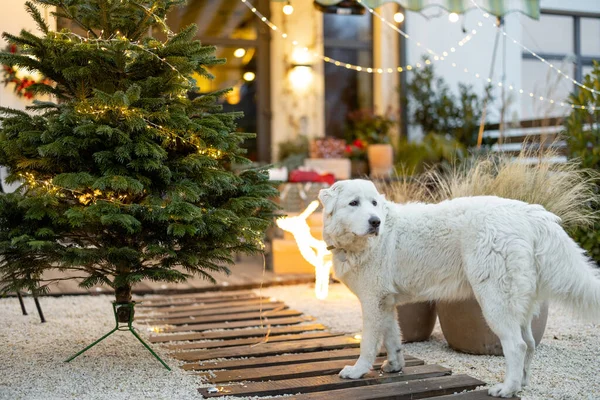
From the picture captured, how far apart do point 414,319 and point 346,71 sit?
7.43 metres

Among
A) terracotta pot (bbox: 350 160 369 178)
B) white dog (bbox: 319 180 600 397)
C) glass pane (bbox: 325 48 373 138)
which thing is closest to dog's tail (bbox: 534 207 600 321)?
white dog (bbox: 319 180 600 397)

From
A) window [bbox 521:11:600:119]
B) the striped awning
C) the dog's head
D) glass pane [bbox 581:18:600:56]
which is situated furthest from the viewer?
glass pane [bbox 581:18:600:56]

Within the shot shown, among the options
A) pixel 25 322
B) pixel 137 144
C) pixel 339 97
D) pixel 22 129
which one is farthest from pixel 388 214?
pixel 339 97

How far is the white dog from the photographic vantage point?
10.7 feet

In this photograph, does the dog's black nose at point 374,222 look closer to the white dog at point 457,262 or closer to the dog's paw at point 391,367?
the white dog at point 457,262

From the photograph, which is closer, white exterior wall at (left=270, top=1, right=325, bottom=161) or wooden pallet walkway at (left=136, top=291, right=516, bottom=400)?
wooden pallet walkway at (left=136, top=291, right=516, bottom=400)

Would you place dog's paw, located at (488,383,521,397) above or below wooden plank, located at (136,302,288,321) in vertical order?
above

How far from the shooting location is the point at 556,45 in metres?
12.1

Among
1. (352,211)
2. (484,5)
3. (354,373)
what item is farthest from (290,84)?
(354,373)

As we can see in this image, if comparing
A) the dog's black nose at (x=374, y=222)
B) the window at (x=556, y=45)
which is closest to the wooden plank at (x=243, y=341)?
the dog's black nose at (x=374, y=222)

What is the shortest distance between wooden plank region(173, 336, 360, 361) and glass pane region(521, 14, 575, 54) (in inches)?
359

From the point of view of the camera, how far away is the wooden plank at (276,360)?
3.81 m

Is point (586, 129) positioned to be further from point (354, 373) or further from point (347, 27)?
point (347, 27)

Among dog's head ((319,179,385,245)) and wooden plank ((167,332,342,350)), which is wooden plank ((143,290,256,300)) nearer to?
wooden plank ((167,332,342,350))
